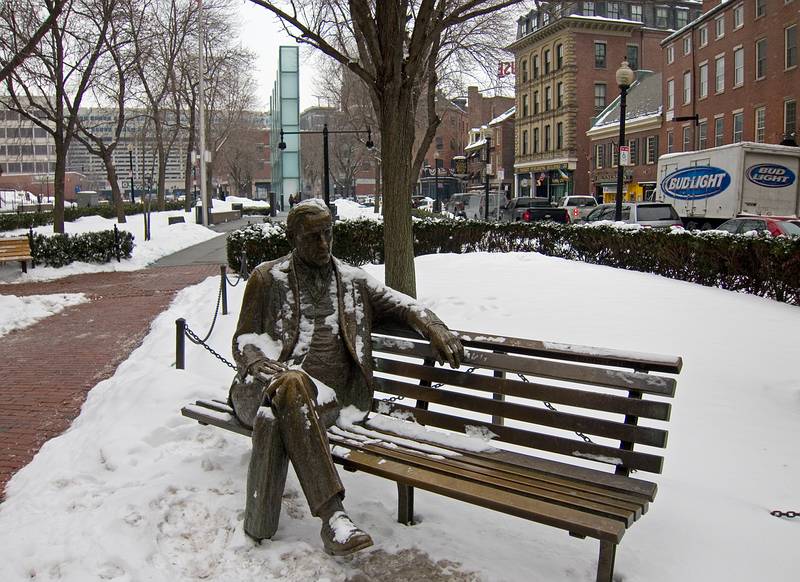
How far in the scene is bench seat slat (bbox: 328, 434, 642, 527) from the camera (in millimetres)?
2994

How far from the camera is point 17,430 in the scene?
5.73m

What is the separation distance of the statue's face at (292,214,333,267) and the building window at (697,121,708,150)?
40.1 meters

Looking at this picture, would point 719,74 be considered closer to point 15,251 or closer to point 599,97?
point 599,97

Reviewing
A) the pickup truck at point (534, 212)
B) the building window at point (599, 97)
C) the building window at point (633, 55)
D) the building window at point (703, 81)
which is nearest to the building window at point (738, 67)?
the building window at point (703, 81)

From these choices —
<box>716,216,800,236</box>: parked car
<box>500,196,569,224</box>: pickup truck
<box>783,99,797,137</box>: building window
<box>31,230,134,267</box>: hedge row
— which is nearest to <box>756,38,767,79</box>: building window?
<box>783,99,797,137</box>: building window

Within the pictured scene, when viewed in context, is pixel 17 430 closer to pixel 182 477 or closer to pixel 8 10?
pixel 182 477

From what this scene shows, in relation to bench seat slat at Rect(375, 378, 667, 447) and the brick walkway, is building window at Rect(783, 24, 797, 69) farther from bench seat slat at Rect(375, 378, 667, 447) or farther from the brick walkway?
bench seat slat at Rect(375, 378, 667, 447)

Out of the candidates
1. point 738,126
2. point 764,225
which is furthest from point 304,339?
point 738,126

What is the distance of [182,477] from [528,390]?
2052 millimetres

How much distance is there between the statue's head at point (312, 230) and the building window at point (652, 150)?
45.7 m

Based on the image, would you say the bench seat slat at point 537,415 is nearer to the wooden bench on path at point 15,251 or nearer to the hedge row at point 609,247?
the hedge row at point 609,247

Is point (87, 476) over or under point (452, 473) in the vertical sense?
under

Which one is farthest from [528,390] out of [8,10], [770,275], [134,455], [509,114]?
[509,114]

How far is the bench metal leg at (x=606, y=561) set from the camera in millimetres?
2941
